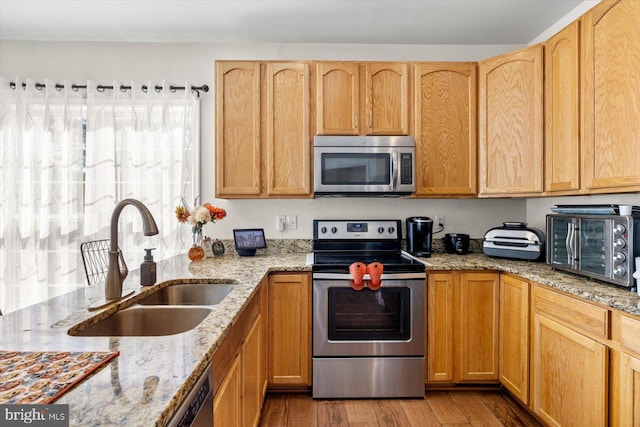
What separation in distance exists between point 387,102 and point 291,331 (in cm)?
174

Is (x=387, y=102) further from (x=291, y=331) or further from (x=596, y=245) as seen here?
(x=291, y=331)

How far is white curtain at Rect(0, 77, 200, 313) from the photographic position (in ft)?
9.17

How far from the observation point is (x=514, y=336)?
222 centimetres

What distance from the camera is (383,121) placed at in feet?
8.65

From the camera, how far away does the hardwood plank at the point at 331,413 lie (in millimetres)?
2100

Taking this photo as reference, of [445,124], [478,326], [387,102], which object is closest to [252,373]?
[478,326]

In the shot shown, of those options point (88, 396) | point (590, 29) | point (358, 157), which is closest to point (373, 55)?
point (358, 157)

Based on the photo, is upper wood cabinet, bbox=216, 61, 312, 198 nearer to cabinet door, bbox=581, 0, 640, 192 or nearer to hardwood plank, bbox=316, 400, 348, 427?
hardwood plank, bbox=316, 400, 348, 427

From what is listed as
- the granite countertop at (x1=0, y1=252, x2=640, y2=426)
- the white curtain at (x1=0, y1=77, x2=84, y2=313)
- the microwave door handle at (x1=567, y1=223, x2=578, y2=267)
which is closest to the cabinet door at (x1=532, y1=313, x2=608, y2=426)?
the granite countertop at (x1=0, y1=252, x2=640, y2=426)

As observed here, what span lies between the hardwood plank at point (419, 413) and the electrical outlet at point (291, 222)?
58.3 inches

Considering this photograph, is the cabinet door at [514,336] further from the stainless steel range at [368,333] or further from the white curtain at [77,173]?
the white curtain at [77,173]

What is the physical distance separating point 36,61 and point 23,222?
131 cm

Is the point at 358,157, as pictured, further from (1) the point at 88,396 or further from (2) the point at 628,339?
(1) the point at 88,396

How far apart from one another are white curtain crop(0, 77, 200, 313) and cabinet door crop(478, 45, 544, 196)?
7.41 feet
